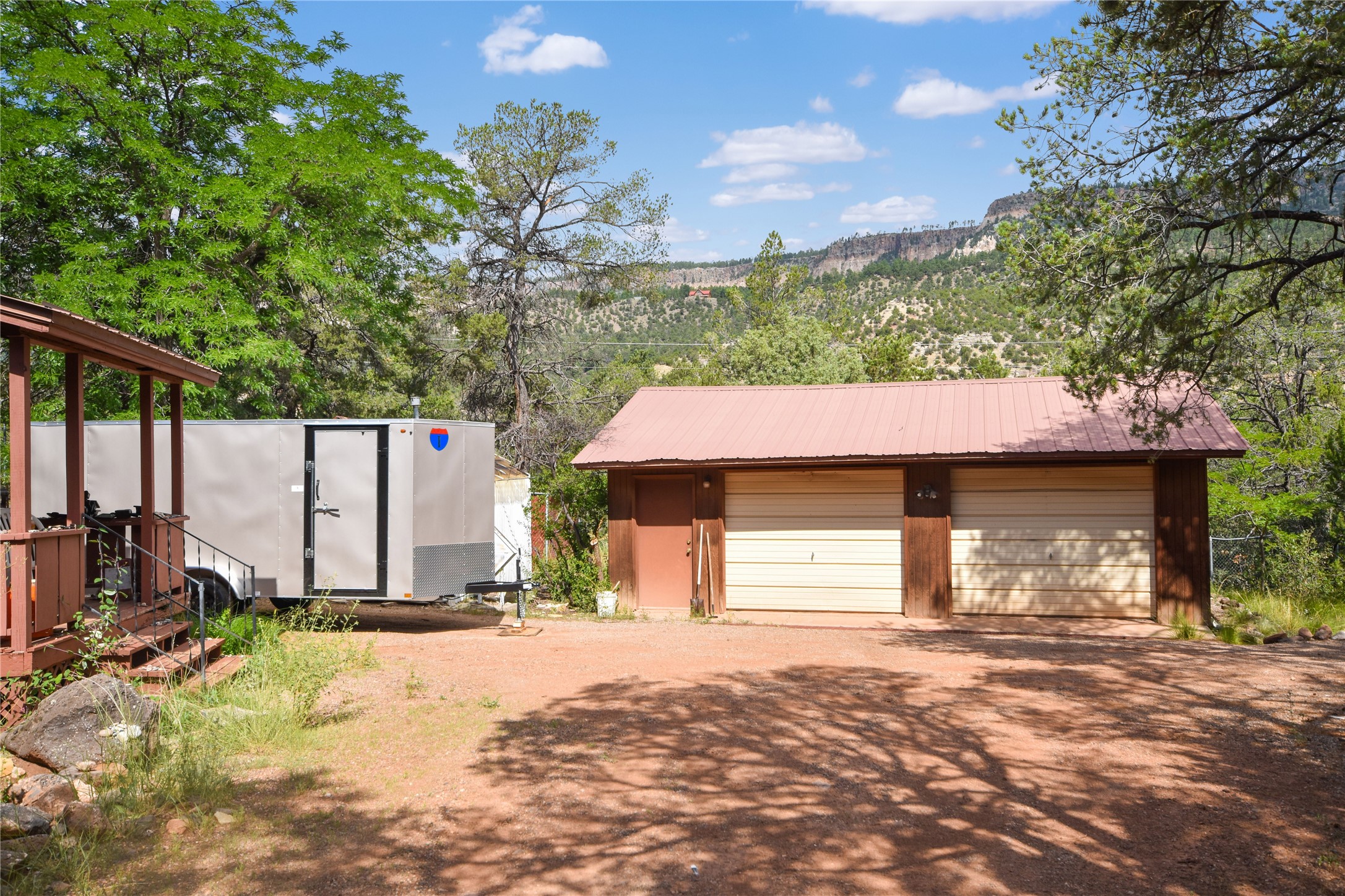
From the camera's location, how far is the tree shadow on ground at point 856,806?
4711mm

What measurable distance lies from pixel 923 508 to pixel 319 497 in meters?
8.76

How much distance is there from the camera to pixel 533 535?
18.3 metres

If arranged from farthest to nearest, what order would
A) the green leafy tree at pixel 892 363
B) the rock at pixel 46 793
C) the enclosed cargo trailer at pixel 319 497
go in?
the green leafy tree at pixel 892 363, the enclosed cargo trailer at pixel 319 497, the rock at pixel 46 793

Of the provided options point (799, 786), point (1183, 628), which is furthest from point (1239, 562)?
point (799, 786)

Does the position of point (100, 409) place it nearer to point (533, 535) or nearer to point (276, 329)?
point (276, 329)

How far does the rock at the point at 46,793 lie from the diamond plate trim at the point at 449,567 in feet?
20.8

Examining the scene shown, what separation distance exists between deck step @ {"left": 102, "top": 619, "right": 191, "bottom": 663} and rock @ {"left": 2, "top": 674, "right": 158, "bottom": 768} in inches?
35.1

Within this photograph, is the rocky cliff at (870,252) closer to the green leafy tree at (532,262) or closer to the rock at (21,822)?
the green leafy tree at (532,262)

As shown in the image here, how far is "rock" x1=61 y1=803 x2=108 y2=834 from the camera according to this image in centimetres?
509

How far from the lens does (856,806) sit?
18.5ft

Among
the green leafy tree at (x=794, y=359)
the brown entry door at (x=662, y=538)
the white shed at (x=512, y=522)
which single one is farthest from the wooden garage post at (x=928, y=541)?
the green leafy tree at (x=794, y=359)

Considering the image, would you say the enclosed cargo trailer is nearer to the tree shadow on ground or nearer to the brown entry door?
the brown entry door

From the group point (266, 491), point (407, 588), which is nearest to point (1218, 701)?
point (407, 588)

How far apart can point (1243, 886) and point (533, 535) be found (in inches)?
579
